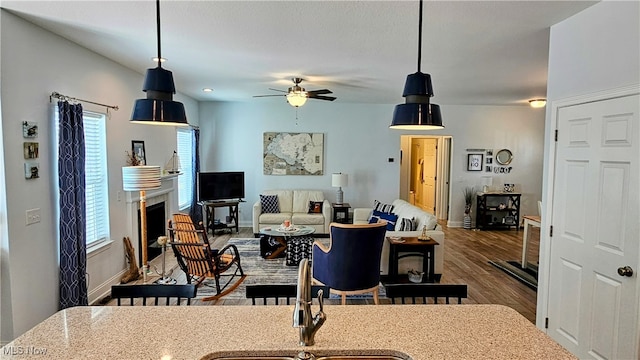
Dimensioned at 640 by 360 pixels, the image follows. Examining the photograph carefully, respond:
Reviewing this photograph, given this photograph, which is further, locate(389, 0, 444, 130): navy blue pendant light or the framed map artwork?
the framed map artwork

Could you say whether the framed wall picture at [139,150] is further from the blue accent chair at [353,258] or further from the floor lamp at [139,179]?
the blue accent chair at [353,258]

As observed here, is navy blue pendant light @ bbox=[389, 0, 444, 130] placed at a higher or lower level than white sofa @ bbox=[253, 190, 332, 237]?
higher

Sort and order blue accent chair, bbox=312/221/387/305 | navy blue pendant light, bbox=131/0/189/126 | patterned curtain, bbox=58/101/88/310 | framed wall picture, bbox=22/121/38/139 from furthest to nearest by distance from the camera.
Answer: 1. blue accent chair, bbox=312/221/387/305
2. patterned curtain, bbox=58/101/88/310
3. framed wall picture, bbox=22/121/38/139
4. navy blue pendant light, bbox=131/0/189/126

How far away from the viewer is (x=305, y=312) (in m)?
1.34

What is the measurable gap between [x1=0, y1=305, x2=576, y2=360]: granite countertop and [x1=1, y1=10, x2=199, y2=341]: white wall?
5.65ft

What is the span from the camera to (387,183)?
314 inches

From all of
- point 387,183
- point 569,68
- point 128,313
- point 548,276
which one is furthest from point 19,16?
point 387,183

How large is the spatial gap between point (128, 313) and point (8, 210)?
191 centimetres

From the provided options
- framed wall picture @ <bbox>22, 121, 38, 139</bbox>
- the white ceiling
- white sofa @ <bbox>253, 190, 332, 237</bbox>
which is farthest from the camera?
white sofa @ <bbox>253, 190, 332, 237</bbox>

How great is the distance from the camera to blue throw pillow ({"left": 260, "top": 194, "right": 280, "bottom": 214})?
7117mm

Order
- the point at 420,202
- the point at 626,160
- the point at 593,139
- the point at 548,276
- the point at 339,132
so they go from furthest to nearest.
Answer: the point at 420,202
the point at 339,132
the point at 548,276
the point at 593,139
the point at 626,160

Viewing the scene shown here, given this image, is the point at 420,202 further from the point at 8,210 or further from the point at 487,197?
the point at 8,210

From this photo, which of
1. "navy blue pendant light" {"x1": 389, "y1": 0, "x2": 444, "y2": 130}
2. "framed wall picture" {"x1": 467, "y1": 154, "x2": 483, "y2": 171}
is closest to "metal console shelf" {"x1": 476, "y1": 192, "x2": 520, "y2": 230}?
"framed wall picture" {"x1": 467, "y1": 154, "x2": 483, "y2": 171}

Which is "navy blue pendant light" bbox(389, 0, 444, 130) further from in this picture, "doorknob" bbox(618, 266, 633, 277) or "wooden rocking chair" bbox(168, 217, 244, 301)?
"wooden rocking chair" bbox(168, 217, 244, 301)
